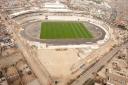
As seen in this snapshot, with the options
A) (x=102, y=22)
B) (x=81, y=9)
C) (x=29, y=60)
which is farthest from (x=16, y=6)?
(x=29, y=60)

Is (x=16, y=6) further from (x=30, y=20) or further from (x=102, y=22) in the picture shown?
Answer: (x=102, y=22)

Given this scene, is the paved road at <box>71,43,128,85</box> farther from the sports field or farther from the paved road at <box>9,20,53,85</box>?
the sports field

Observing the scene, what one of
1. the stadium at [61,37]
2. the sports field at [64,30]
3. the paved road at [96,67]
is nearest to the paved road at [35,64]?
the stadium at [61,37]

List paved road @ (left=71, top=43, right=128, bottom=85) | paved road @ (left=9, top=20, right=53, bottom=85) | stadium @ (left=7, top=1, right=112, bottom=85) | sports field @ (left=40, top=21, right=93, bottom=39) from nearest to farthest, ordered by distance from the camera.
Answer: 1. paved road @ (left=9, top=20, right=53, bottom=85)
2. paved road @ (left=71, top=43, right=128, bottom=85)
3. stadium @ (left=7, top=1, right=112, bottom=85)
4. sports field @ (left=40, top=21, right=93, bottom=39)

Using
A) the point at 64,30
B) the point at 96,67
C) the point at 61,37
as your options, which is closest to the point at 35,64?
the point at 96,67

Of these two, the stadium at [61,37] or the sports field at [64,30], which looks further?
the sports field at [64,30]

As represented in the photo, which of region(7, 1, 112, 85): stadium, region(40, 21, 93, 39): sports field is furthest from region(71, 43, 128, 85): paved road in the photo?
region(40, 21, 93, 39): sports field

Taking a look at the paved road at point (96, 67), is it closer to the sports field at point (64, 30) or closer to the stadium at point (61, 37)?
→ the stadium at point (61, 37)
